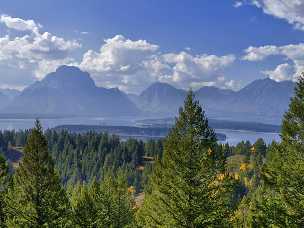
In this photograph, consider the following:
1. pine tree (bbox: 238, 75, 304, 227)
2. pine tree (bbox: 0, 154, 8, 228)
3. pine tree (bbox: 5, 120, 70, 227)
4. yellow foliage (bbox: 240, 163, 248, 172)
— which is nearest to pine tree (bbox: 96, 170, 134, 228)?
pine tree (bbox: 0, 154, 8, 228)

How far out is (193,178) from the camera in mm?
26500

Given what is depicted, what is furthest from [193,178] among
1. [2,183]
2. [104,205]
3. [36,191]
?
[104,205]

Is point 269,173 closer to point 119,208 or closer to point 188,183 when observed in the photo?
point 188,183

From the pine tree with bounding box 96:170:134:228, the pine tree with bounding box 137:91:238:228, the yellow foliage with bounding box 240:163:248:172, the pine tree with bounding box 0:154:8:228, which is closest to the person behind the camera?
the pine tree with bounding box 137:91:238:228

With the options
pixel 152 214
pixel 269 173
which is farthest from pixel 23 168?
pixel 269 173

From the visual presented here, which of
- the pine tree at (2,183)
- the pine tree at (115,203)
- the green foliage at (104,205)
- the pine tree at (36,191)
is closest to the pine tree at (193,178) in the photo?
the pine tree at (36,191)

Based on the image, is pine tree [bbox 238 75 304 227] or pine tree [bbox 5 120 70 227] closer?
pine tree [bbox 238 75 304 227]

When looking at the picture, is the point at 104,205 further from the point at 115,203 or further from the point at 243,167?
the point at 243,167

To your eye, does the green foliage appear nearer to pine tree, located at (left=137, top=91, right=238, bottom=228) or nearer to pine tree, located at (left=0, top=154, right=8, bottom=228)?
pine tree, located at (left=0, top=154, right=8, bottom=228)

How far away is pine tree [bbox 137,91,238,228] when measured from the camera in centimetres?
2612

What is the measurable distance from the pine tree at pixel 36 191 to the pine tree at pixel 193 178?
747 centimetres

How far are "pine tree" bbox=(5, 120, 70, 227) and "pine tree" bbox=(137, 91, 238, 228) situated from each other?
7.47 meters

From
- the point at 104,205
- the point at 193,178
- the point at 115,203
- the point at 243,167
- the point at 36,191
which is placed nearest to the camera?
the point at 193,178

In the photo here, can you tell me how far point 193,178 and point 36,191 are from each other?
35.4 feet
